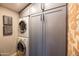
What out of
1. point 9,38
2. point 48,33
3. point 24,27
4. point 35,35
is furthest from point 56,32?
point 9,38

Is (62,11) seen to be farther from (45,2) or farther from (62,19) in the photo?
(45,2)

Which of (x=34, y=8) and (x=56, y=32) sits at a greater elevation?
(x=34, y=8)

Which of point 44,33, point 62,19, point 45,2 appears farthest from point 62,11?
point 44,33

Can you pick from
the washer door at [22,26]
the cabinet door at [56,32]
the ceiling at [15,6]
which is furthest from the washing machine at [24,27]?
the cabinet door at [56,32]

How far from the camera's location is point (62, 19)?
0.96 metres

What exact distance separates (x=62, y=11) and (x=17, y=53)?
0.63 metres

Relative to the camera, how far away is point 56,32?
103cm

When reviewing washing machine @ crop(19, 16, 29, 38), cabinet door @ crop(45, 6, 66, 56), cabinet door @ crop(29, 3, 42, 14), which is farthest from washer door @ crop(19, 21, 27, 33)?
cabinet door @ crop(45, 6, 66, 56)

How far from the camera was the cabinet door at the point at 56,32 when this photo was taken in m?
0.96

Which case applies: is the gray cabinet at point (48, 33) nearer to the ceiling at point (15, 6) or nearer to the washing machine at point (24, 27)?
the washing machine at point (24, 27)

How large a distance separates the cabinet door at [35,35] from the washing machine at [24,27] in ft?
0.15

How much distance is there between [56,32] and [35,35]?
0.24m

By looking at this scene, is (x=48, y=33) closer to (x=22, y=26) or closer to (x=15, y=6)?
(x=22, y=26)

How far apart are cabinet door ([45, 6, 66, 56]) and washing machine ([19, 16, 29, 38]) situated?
218 mm
